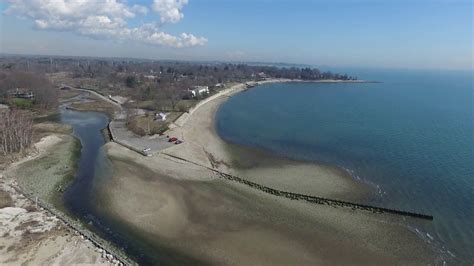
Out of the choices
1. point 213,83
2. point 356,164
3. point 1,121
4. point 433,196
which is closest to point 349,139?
point 356,164

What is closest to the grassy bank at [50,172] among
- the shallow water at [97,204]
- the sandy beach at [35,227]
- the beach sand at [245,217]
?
the sandy beach at [35,227]

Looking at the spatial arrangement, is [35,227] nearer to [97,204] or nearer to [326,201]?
[97,204]

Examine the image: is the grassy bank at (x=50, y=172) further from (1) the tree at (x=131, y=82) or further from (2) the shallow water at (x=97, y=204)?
(1) the tree at (x=131, y=82)

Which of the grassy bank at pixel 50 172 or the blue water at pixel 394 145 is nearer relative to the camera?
the blue water at pixel 394 145

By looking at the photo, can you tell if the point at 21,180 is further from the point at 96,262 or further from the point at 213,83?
the point at 213,83

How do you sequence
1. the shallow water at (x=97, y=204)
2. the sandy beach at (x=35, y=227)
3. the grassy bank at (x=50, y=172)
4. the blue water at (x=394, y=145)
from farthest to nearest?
the grassy bank at (x=50, y=172)
the blue water at (x=394, y=145)
the shallow water at (x=97, y=204)
the sandy beach at (x=35, y=227)
